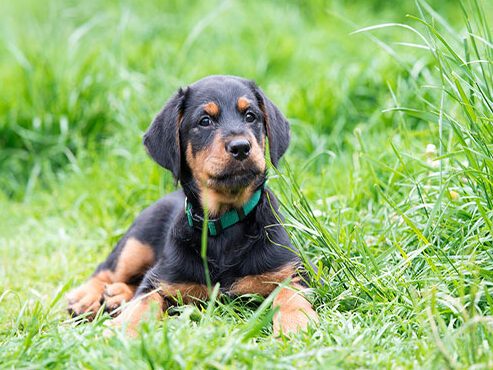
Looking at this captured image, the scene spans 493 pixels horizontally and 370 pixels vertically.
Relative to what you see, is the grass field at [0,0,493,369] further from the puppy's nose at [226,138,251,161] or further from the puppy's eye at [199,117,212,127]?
the puppy's eye at [199,117,212,127]

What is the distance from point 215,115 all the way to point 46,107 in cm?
325

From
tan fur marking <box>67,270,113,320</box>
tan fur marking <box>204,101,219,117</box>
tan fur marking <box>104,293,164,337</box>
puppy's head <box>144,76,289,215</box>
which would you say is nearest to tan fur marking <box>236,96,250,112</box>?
puppy's head <box>144,76,289,215</box>

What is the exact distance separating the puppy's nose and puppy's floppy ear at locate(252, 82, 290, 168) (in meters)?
0.42

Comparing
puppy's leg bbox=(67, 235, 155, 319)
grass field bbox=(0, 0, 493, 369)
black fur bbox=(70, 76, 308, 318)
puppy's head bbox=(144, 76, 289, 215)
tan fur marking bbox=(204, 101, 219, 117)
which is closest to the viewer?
grass field bbox=(0, 0, 493, 369)

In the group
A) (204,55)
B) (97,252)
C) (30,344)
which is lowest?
(97,252)

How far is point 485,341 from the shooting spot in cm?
244

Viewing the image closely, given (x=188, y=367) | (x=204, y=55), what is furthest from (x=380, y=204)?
(x=204, y=55)

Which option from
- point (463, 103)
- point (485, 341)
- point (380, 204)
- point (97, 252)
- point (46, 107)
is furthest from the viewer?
point (46, 107)

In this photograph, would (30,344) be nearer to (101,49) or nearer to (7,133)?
(7,133)

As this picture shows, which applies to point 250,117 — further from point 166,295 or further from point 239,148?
point 166,295

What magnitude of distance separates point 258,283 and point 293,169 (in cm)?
176

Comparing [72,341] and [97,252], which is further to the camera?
[97,252]

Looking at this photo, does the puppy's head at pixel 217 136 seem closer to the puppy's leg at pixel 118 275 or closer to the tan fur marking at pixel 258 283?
the tan fur marking at pixel 258 283

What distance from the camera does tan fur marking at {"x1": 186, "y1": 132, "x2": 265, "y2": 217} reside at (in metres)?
3.29
